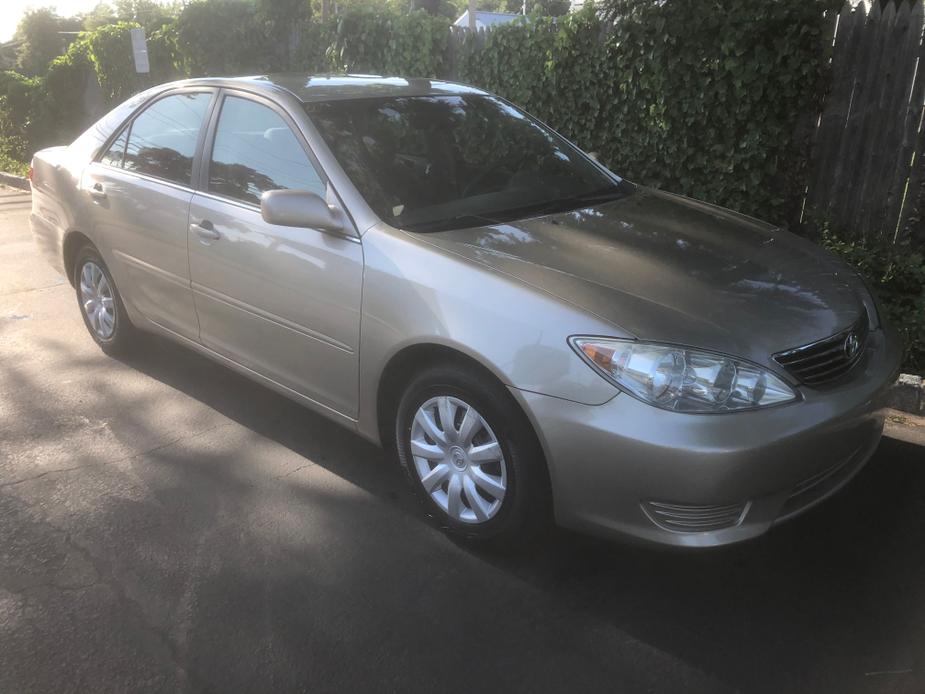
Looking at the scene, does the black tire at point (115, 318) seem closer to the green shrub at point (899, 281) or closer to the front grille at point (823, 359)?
the front grille at point (823, 359)

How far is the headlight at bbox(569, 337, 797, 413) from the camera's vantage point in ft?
8.52

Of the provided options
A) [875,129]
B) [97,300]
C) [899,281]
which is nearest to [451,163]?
[97,300]

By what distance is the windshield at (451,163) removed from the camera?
137 inches

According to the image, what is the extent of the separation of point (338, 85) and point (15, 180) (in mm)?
10064

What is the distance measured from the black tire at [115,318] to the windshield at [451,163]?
197 cm

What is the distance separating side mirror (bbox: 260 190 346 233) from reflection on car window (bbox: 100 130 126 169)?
1933 mm

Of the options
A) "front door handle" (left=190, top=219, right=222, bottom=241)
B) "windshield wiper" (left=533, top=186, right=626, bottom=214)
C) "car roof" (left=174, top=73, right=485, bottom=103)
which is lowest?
"front door handle" (left=190, top=219, right=222, bottom=241)

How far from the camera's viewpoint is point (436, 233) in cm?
327

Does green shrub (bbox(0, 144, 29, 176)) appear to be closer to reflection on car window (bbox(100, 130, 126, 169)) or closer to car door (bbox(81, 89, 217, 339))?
reflection on car window (bbox(100, 130, 126, 169))

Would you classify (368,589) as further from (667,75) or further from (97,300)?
(667,75)

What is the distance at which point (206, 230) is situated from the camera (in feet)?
13.0

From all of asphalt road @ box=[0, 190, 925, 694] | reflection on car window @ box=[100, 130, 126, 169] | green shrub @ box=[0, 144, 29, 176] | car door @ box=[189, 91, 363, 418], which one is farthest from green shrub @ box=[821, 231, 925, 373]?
green shrub @ box=[0, 144, 29, 176]

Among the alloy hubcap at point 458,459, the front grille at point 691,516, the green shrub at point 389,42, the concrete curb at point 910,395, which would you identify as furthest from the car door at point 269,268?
the green shrub at point 389,42

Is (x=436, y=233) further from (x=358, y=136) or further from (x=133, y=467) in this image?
(x=133, y=467)
